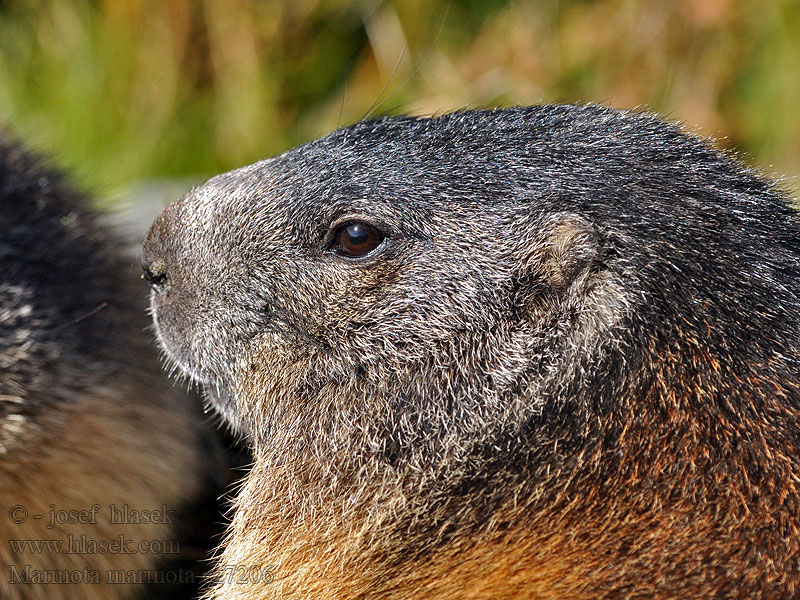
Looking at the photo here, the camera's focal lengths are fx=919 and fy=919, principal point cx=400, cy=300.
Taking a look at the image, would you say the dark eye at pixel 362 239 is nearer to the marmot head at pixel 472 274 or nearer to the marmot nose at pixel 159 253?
the marmot head at pixel 472 274

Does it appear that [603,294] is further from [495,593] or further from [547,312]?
[495,593]

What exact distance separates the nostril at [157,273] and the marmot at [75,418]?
0.74m

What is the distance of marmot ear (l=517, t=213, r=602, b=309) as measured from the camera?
94.0 inches

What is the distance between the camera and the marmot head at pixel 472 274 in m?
2.38

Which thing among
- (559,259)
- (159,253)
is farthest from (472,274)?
(159,253)

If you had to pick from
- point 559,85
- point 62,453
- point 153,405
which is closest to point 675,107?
point 559,85

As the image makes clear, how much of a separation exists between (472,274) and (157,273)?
1017mm

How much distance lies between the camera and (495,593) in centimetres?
235

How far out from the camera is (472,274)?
246 cm

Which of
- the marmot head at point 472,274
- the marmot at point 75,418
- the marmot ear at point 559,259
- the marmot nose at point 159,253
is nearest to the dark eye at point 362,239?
the marmot head at point 472,274

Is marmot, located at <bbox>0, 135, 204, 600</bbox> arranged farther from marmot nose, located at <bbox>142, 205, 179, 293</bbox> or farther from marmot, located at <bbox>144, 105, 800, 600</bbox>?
marmot, located at <bbox>144, 105, 800, 600</bbox>

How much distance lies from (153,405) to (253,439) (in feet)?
3.57

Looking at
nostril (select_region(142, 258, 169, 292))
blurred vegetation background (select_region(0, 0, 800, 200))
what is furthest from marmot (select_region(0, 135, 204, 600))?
blurred vegetation background (select_region(0, 0, 800, 200))

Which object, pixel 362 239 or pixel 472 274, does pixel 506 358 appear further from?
pixel 362 239
